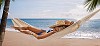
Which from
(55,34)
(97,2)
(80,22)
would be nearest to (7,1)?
(55,34)

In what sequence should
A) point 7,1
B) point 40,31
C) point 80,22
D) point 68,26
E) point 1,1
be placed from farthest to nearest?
point 40,31 → point 68,26 → point 80,22 → point 1,1 → point 7,1

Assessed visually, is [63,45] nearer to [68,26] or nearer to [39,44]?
[39,44]

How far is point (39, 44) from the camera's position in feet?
24.8

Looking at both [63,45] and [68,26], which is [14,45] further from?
[68,26]

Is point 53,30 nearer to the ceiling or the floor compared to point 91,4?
nearer to the floor

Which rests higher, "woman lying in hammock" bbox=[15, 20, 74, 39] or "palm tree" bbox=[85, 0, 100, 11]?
"palm tree" bbox=[85, 0, 100, 11]

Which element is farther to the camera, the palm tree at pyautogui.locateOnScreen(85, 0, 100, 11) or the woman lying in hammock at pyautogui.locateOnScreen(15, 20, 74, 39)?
the palm tree at pyautogui.locateOnScreen(85, 0, 100, 11)

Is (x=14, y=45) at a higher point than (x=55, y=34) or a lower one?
lower

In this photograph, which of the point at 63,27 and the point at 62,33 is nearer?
the point at 62,33

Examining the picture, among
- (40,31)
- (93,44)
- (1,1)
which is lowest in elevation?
(93,44)

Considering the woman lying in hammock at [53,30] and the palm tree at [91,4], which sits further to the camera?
the palm tree at [91,4]

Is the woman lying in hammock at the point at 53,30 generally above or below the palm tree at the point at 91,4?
below

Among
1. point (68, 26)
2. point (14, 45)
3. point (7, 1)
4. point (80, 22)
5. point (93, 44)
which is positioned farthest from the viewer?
point (93, 44)

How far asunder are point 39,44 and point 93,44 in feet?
6.03
